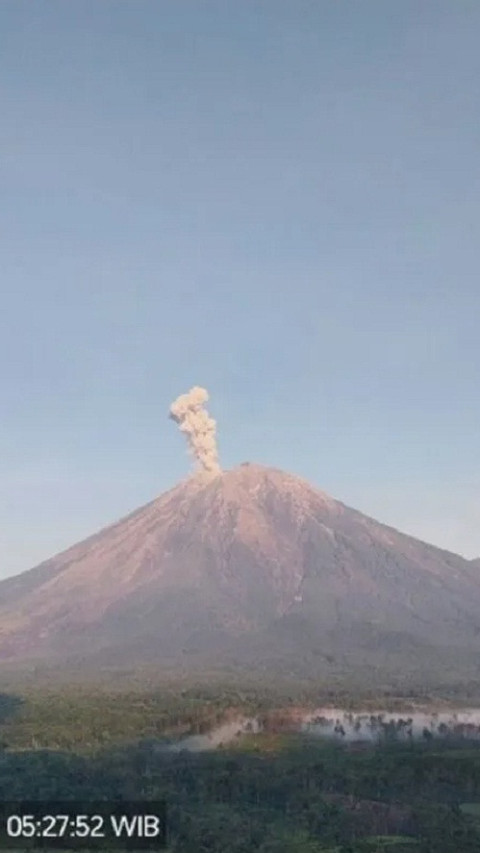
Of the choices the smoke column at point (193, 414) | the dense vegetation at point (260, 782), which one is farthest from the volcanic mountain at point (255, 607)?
the dense vegetation at point (260, 782)

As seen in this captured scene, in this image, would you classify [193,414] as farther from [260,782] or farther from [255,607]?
[260,782]

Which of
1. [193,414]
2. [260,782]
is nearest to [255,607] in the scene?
[193,414]

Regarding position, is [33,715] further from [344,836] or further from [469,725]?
[344,836]

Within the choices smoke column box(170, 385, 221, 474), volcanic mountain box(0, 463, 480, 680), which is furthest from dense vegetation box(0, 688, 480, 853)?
smoke column box(170, 385, 221, 474)

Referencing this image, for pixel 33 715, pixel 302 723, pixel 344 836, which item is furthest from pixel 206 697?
pixel 344 836

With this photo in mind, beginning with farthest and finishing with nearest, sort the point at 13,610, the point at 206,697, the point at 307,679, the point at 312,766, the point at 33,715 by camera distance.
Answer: the point at 13,610
the point at 307,679
the point at 206,697
the point at 33,715
the point at 312,766

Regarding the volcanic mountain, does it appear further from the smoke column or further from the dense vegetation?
the dense vegetation
